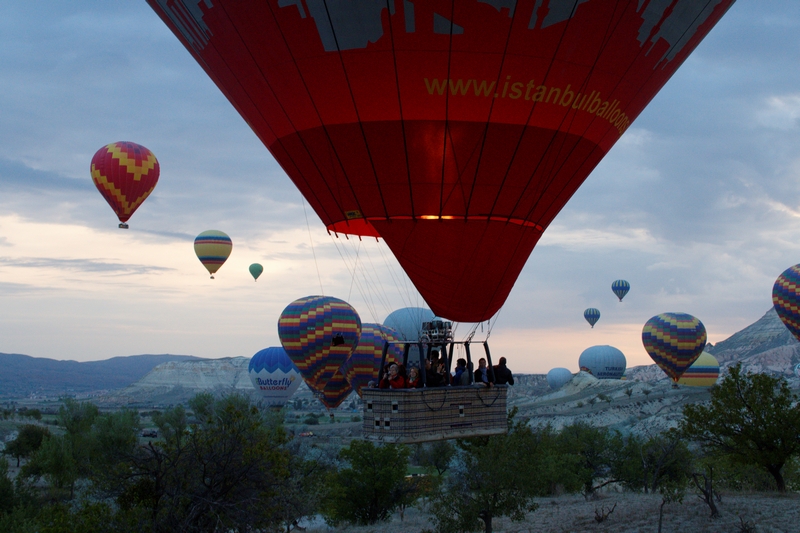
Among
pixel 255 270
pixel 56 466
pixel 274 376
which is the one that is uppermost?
pixel 255 270

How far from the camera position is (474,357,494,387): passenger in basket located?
11887 mm

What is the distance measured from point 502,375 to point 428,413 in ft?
5.98

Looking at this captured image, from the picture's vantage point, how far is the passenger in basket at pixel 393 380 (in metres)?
11.1

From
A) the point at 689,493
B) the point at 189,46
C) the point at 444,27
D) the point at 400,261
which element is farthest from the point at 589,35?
the point at 689,493

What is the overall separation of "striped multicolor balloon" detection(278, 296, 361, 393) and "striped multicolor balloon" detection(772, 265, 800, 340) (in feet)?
101

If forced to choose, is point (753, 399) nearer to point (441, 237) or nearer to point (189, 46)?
point (441, 237)

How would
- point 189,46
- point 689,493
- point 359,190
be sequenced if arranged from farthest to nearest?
point 689,493 → point 189,46 → point 359,190

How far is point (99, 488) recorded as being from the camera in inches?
562

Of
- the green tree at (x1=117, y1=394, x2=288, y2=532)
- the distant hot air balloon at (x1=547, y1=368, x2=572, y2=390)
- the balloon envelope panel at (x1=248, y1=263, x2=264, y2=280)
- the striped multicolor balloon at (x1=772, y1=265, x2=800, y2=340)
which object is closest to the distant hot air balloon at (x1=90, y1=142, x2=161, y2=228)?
the green tree at (x1=117, y1=394, x2=288, y2=532)

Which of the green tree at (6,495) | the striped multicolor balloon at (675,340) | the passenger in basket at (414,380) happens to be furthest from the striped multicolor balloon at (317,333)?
the passenger in basket at (414,380)

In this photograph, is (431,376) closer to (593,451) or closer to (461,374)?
(461,374)

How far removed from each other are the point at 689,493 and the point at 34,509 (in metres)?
22.7

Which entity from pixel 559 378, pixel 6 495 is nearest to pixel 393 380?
pixel 6 495

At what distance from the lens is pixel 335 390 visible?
181 feet
